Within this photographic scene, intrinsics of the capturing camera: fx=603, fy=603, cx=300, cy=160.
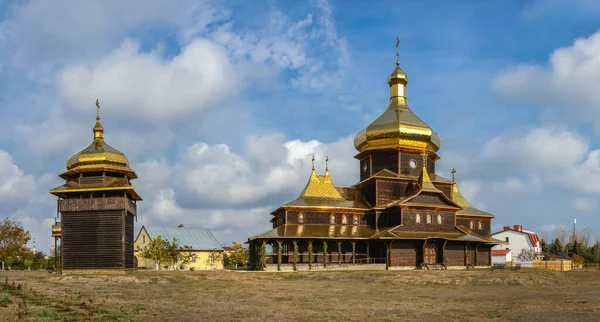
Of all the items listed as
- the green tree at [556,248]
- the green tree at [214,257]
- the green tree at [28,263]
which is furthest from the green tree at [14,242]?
the green tree at [556,248]

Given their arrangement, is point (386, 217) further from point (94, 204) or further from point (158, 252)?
point (94, 204)

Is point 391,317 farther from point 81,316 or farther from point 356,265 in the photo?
point 356,265

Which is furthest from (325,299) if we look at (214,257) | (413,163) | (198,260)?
(198,260)

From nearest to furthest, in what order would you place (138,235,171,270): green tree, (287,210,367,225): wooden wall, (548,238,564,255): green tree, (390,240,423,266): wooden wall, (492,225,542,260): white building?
(390,240,423,266): wooden wall → (287,210,367,225): wooden wall → (138,235,171,270): green tree → (492,225,542,260): white building → (548,238,564,255): green tree

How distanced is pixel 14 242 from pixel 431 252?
44.1 meters

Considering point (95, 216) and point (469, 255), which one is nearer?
point (95, 216)

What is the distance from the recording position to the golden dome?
44.1 metres

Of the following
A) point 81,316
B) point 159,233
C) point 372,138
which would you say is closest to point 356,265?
point 372,138

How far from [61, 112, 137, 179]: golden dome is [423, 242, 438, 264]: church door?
2341 cm

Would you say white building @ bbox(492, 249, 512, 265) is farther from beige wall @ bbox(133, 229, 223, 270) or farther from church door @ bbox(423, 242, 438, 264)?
beige wall @ bbox(133, 229, 223, 270)

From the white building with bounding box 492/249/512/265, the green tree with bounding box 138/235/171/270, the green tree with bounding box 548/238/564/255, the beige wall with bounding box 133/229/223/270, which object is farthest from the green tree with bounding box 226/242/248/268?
the green tree with bounding box 548/238/564/255

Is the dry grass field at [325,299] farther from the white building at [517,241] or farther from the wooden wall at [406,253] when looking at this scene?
the white building at [517,241]

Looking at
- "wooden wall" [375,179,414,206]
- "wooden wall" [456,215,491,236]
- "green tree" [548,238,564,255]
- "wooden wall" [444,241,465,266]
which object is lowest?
"green tree" [548,238,564,255]

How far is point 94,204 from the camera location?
42.8m
